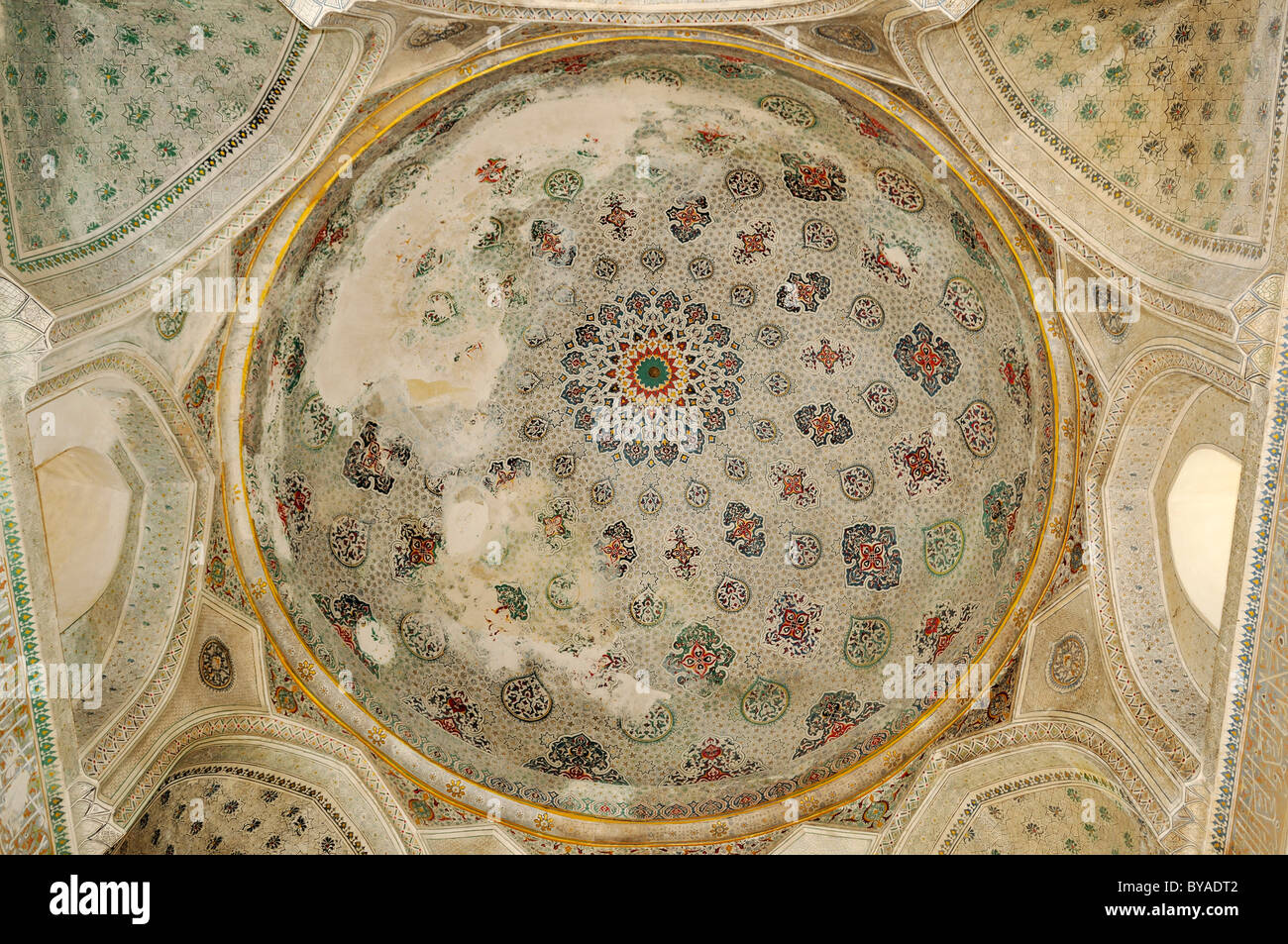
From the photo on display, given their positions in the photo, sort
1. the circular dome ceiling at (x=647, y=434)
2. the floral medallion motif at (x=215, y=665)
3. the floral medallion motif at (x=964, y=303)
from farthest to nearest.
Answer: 1. the floral medallion motif at (x=964, y=303)
2. the circular dome ceiling at (x=647, y=434)
3. the floral medallion motif at (x=215, y=665)

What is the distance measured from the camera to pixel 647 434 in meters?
13.0

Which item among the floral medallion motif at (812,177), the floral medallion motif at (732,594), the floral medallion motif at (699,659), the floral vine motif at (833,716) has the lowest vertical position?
the floral vine motif at (833,716)

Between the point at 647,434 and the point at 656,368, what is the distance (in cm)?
77

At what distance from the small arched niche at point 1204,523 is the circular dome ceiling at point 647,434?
1.25m

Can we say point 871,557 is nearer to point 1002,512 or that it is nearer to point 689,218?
point 1002,512

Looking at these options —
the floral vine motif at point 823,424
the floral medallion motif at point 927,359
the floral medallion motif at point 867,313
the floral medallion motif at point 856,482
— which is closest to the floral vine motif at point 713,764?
the floral medallion motif at point 856,482

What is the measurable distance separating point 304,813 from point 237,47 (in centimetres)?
672

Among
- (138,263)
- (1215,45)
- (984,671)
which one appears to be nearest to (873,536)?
(984,671)

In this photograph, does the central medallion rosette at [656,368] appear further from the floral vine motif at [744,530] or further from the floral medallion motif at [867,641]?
the floral medallion motif at [867,641]

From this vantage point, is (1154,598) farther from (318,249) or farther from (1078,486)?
(318,249)

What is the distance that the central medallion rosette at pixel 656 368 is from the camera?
1290cm

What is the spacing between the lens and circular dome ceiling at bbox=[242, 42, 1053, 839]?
10.8 metres

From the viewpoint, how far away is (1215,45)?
26.5ft

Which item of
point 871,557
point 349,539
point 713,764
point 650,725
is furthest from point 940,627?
point 349,539
